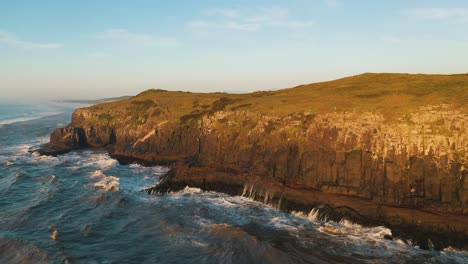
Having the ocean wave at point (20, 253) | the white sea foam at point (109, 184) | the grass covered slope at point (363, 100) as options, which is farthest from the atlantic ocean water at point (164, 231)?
the grass covered slope at point (363, 100)

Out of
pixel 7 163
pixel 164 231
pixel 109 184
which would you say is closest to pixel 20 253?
pixel 164 231

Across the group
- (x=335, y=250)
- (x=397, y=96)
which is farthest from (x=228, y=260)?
(x=397, y=96)

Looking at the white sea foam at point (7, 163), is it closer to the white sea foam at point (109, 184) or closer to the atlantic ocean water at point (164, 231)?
the atlantic ocean water at point (164, 231)

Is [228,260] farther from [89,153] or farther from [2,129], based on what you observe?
[2,129]

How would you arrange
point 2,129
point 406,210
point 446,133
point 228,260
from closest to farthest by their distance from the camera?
point 228,260
point 406,210
point 446,133
point 2,129

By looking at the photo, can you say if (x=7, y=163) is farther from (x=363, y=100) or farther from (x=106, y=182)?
(x=363, y=100)

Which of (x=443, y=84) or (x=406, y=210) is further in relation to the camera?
(x=443, y=84)

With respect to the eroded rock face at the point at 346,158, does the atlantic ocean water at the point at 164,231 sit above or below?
Result: below
